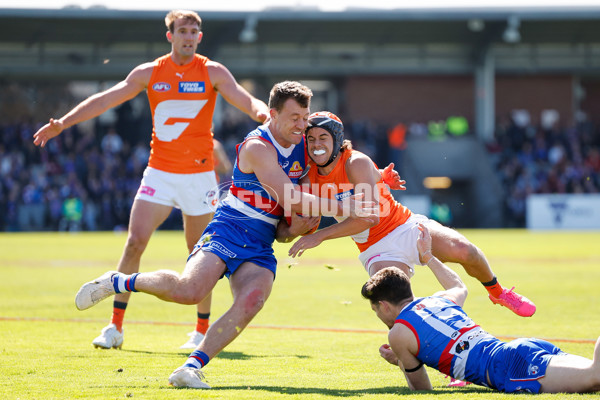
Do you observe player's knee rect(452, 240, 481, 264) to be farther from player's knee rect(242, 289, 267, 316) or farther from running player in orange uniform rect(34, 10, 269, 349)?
running player in orange uniform rect(34, 10, 269, 349)

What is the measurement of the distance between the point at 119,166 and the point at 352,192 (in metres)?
31.1

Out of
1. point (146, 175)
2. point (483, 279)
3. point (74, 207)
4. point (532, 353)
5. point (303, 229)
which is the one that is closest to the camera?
point (532, 353)

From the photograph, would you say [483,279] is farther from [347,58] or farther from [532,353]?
[347,58]

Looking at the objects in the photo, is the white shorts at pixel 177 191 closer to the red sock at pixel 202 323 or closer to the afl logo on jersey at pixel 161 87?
the afl logo on jersey at pixel 161 87

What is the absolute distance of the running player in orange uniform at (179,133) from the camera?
8219mm

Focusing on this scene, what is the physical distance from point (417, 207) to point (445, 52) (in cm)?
1145

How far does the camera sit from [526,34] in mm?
42750

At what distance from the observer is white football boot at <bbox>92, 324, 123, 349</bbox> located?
7852mm

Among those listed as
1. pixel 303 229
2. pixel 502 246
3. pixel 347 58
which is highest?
pixel 347 58

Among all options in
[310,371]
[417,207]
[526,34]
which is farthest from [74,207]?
[310,371]

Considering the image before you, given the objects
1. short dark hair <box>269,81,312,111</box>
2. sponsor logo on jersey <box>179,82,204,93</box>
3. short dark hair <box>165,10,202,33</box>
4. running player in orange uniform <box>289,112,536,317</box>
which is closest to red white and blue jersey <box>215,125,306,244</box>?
running player in orange uniform <box>289,112,536,317</box>

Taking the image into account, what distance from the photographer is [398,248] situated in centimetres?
718

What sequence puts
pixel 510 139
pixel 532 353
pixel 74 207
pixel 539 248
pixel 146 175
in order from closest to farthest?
pixel 532 353 < pixel 146 175 < pixel 539 248 < pixel 74 207 < pixel 510 139

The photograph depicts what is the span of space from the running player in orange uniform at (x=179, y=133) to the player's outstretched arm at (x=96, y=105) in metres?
0.01
